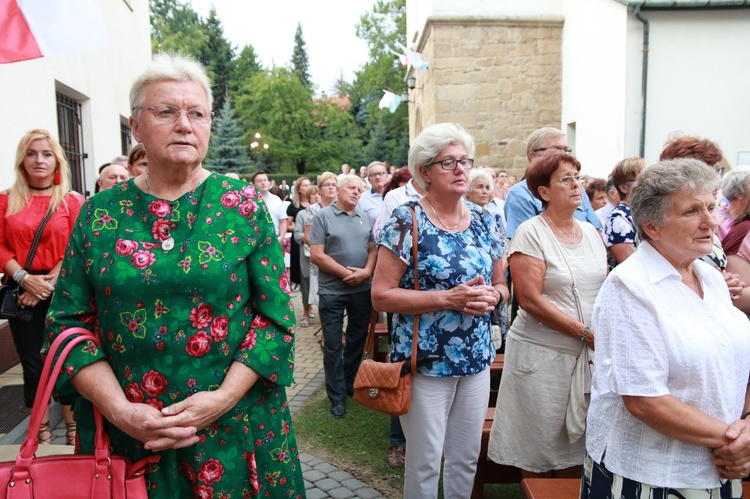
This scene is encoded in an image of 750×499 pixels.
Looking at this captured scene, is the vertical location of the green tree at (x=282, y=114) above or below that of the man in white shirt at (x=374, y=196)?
above

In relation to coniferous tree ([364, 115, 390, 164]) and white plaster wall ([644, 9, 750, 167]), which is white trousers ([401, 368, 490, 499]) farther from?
coniferous tree ([364, 115, 390, 164])

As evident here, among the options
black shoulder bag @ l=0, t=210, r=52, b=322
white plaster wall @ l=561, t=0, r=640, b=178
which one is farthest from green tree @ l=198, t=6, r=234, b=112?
black shoulder bag @ l=0, t=210, r=52, b=322

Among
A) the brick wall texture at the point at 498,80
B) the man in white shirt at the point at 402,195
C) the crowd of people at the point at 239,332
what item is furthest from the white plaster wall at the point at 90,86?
the brick wall texture at the point at 498,80

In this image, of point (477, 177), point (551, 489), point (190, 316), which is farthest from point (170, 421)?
point (477, 177)

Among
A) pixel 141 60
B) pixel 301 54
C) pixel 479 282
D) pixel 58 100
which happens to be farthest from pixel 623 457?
pixel 301 54

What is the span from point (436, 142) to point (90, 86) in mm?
7739

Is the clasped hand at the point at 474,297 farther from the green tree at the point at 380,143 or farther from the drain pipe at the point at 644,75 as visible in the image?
the green tree at the point at 380,143

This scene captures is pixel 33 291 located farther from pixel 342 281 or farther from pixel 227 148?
pixel 227 148

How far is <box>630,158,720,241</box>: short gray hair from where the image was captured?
216cm

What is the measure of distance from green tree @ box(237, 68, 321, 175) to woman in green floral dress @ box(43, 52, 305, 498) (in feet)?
165

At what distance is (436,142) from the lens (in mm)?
3145

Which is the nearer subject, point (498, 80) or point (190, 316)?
point (190, 316)

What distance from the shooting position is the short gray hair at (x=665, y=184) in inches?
84.9

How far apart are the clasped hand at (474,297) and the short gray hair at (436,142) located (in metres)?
0.68
